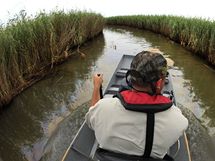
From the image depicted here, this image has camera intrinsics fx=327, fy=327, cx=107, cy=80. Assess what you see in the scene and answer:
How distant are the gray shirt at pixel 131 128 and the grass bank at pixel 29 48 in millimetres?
3612

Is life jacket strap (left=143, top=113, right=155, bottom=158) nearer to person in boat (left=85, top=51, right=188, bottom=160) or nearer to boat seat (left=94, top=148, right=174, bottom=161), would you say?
person in boat (left=85, top=51, right=188, bottom=160)

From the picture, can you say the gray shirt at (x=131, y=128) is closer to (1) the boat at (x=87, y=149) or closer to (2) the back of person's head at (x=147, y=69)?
(2) the back of person's head at (x=147, y=69)

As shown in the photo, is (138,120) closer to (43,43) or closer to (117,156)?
(117,156)

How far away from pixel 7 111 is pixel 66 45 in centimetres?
420

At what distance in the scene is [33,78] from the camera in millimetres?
7465

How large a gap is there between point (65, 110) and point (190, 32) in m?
7.51

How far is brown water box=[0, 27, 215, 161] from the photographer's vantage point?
15.3ft

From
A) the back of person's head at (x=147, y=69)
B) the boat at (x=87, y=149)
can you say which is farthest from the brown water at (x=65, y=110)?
the back of person's head at (x=147, y=69)

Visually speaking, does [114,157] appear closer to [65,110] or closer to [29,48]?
[65,110]

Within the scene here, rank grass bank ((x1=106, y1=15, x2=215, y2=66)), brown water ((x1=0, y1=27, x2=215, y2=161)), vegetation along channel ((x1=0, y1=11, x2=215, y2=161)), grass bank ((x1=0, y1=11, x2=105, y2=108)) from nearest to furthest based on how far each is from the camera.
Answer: brown water ((x1=0, y1=27, x2=215, y2=161)), vegetation along channel ((x1=0, y1=11, x2=215, y2=161)), grass bank ((x1=0, y1=11, x2=105, y2=108)), grass bank ((x1=106, y1=15, x2=215, y2=66))

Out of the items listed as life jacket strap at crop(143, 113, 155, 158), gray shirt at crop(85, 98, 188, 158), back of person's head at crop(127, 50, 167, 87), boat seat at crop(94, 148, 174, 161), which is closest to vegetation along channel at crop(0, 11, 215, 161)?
boat seat at crop(94, 148, 174, 161)

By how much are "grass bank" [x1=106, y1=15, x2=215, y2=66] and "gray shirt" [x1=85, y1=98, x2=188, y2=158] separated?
708cm

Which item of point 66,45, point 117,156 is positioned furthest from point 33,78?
point 117,156

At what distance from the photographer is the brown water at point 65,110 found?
4660 millimetres
